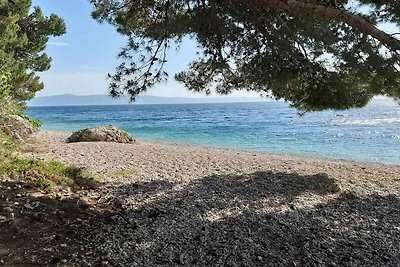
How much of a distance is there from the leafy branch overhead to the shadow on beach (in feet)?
5.82

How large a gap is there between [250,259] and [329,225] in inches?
60.0

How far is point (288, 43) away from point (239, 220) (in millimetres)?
2556

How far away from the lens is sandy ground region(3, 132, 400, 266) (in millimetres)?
3984

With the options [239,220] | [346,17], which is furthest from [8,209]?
[346,17]

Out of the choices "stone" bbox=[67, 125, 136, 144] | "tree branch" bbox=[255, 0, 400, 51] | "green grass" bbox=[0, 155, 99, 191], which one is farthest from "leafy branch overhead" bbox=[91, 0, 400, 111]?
"stone" bbox=[67, 125, 136, 144]

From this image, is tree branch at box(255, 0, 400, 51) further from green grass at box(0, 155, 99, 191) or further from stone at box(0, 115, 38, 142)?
stone at box(0, 115, 38, 142)

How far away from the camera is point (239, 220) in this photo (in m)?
4.95

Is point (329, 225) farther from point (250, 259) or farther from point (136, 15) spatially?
point (136, 15)

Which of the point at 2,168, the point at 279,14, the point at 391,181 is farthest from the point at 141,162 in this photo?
the point at 391,181

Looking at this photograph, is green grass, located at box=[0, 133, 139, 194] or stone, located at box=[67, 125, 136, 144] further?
stone, located at box=[67, 125, 136, 144]

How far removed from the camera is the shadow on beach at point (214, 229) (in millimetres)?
3914

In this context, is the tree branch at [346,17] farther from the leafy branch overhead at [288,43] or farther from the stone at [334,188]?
the stone at [334,188]

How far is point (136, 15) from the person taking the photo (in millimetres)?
6941

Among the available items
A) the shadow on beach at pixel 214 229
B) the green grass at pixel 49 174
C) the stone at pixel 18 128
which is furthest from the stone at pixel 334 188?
the stone at pixel 18 128
